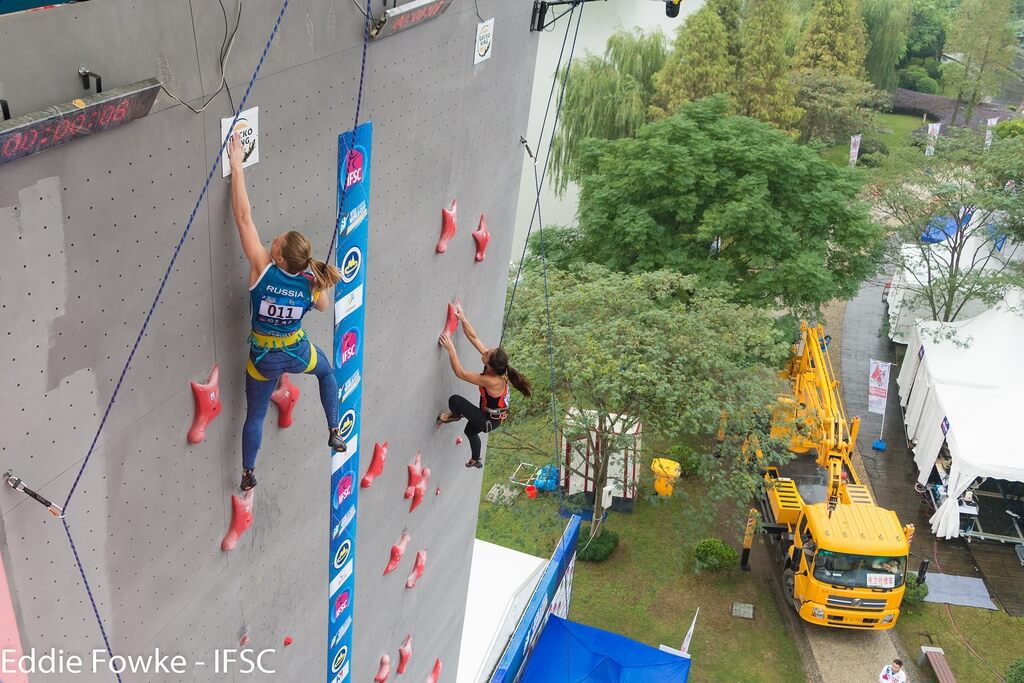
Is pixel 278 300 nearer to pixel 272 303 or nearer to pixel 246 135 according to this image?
pixel 272 303

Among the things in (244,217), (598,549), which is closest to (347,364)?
(244,217)

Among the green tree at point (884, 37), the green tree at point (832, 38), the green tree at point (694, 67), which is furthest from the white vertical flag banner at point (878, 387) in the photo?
the green tree at point (884, 37)

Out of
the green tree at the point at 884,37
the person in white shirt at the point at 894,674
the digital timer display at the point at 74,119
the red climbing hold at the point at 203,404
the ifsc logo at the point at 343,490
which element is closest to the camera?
the digital timer display at the point at 74,119

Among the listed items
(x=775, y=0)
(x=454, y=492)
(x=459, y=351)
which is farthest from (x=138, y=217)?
(x=775, y=0)

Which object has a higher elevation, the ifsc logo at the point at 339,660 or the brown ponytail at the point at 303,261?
the brown ponytail at the point at 303,261

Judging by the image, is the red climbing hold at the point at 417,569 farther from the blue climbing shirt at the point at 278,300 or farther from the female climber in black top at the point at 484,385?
the blue climbing shirt at the point at 278,300

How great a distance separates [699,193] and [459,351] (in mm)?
13653

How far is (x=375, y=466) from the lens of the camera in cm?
648

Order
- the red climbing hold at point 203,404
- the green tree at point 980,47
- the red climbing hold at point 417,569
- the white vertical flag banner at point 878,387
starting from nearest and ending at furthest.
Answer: the red climbing hold at point 203,404 < the red climbing hold at point 417,569 < the white vertical flag banner at point 878,387 < the green tree at point 980,47

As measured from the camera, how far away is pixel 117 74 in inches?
130

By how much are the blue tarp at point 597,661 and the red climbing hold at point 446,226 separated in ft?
21.6

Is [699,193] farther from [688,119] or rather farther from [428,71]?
[428,71]

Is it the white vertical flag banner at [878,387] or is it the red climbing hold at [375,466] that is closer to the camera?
the red climbing hold at [375,466]

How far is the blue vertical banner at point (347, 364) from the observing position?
201 inches
